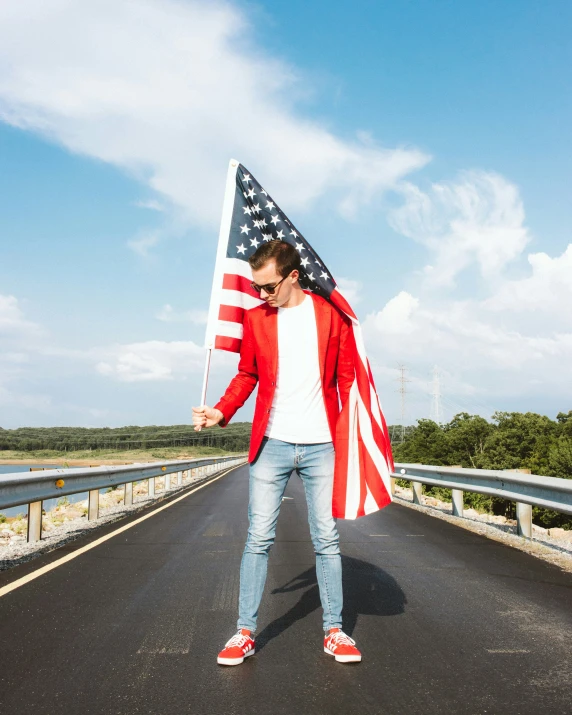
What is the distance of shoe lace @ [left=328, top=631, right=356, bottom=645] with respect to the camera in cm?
365

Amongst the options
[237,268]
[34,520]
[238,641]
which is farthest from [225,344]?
[34,520]

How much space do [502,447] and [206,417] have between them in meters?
86.2

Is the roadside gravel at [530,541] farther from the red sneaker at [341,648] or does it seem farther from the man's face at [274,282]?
the man's face at [274,282]

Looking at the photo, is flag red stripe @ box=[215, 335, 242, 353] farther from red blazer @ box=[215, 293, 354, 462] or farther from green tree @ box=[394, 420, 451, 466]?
green tree @ box=[394, 420, 451, 466]

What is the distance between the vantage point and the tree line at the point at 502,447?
53.3 m

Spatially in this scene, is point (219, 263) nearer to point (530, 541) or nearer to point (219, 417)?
point (219, 417)

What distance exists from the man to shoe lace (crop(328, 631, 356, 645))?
1.9 inches

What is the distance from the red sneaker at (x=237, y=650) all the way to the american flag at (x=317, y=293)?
0.87 metres

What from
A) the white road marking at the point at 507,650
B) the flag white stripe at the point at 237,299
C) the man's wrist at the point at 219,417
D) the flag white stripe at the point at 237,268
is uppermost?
the flag white stripe at the point at 237,268

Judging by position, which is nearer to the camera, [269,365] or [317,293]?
[269,365]

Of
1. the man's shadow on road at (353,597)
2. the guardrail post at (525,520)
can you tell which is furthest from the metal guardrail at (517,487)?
the man's shadow on road at (353,597)

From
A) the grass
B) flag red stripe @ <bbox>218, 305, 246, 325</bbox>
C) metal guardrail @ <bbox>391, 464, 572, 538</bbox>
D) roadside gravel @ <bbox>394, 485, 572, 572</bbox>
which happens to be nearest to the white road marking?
flag red stripe @ <bbox>218, 305, 246, 325</bbox>

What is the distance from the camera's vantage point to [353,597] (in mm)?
5246

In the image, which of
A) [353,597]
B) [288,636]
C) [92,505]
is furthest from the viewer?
[92,505]
